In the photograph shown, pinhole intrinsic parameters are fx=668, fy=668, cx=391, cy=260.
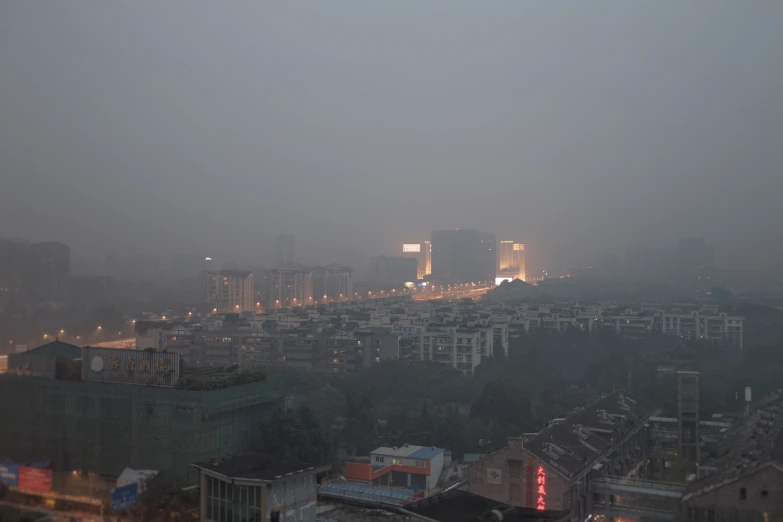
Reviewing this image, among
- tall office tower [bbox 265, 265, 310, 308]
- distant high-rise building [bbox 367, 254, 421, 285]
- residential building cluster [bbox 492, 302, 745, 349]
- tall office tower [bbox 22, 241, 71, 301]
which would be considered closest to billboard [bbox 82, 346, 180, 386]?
tall office tower [bbox 22, 241, 71, 301]

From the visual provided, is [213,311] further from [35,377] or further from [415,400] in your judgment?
[35,377]

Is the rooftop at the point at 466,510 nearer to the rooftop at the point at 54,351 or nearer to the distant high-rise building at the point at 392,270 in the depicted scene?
the rooftop at the point at 54,351

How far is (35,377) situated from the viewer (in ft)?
20.1

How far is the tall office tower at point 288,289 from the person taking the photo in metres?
26.1

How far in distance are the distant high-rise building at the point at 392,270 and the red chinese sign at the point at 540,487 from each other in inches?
1372

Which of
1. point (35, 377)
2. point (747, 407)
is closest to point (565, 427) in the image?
point (747, 407)

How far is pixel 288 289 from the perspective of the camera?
26656mm

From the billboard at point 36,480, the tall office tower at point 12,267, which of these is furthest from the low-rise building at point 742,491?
the tall office tower at point 12,267

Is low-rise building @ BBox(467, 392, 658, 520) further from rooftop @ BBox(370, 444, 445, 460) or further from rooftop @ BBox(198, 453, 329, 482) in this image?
rooftop @ BBox(370, 444, 445, 460)

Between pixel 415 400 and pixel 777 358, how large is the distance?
720 centimetres

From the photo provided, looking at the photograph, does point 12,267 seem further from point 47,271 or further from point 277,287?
point 277,287

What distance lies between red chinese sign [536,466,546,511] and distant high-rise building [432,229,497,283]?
37694mm

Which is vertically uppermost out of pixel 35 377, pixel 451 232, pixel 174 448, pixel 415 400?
pixel 451 232

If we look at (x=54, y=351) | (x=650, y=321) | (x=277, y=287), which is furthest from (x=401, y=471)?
(x=277, y=287)
